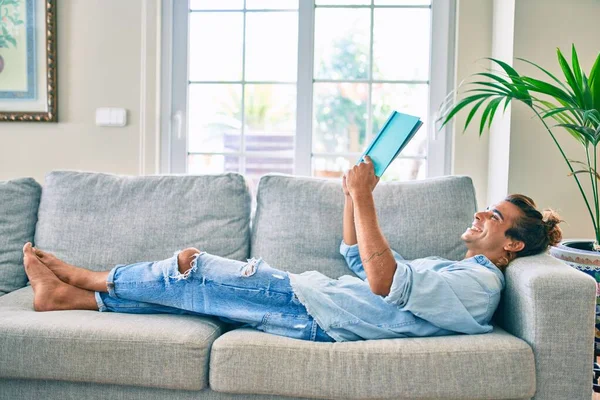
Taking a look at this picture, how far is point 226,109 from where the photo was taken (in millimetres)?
3490

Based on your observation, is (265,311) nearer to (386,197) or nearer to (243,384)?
(243,384)

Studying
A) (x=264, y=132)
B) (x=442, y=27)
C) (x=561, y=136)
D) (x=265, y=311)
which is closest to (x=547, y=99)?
(x=561, y=136)

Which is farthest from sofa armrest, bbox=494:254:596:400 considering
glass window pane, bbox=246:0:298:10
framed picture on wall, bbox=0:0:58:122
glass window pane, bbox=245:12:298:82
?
framed picture on wall, bbox=0:0:58:122

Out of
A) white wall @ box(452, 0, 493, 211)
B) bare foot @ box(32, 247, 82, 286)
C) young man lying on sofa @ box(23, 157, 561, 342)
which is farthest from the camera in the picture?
white wall @ box(452, 0, 493, 211)

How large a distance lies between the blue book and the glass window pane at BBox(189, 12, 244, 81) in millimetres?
1672

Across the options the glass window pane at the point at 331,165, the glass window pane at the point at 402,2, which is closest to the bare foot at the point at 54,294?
the glass window pane at the point at 331,165

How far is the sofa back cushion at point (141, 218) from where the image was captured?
7.67 ft

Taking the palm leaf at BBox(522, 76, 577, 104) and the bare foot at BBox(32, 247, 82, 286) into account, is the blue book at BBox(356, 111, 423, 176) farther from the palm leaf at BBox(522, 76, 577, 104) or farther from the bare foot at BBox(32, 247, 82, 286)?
the bare foot at BBox(32, 247, 82, 286)

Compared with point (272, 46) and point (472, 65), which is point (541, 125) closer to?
point (472, 65)

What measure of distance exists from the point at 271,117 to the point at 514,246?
5.80 feet

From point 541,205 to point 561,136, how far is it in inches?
12.1

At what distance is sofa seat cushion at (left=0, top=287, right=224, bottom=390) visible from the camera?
1771 millimetres

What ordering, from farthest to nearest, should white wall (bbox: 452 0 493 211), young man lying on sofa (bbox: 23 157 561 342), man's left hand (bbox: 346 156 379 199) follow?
1. white wall (bbox: 452 0 493 211)
2. man's left hand (bbox: 346 156 379 199)
3. young man lying on sofa (bbox: 23 157 561 342)

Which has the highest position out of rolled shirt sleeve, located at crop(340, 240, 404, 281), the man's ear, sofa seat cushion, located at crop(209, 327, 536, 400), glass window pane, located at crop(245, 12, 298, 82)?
glass window pane, located at crop(245, 12, 298, 82)
